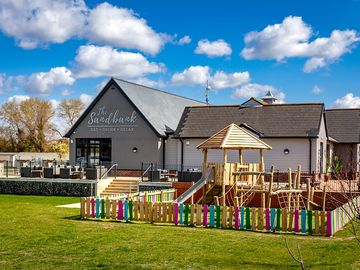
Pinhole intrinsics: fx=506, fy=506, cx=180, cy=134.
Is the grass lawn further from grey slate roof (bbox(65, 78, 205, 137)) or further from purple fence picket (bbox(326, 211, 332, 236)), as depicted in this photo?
grey slate roof (bbox(65, 78, 205, 137))

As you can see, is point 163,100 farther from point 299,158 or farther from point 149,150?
point 299,158

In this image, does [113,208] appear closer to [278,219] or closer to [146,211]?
[146,211]

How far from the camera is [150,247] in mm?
12789

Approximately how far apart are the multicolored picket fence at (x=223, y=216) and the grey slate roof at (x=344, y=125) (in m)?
21.0

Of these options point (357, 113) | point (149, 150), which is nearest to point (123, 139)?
point (149, 150)

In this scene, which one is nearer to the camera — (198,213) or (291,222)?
(291,222)

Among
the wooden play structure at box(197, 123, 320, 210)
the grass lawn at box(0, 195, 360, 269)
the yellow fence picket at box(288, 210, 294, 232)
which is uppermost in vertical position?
the wooden play structure at box(197, 123, 320, 210)

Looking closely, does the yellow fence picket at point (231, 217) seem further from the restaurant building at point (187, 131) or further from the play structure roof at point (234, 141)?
the restaurant building at point (187, 131)

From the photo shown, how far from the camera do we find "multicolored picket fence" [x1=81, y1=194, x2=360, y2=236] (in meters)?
15.5

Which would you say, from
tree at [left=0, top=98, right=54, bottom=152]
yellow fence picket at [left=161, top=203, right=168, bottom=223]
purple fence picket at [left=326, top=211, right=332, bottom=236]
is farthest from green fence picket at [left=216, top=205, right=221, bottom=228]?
tree at [left=0, top=98, right=54, bottom=152]

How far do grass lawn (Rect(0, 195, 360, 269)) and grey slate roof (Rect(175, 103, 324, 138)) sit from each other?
54.6 feet

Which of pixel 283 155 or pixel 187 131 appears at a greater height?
pixel 187 131

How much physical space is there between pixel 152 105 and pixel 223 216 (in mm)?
21604

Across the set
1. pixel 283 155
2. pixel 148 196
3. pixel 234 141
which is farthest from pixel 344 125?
pixel 148 196
